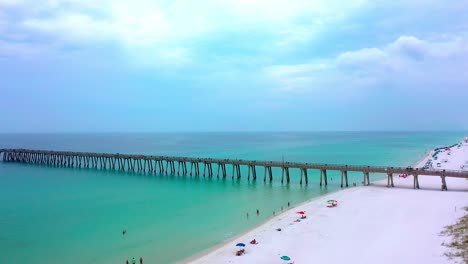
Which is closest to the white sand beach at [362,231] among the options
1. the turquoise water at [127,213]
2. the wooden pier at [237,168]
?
the wooden pier at [237,168]

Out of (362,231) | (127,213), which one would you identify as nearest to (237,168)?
(127,213)

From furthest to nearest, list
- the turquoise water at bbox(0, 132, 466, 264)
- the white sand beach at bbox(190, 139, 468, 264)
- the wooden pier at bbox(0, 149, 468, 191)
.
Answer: the wooden pier at bbox(0, 149, 468, 191) < the turquoise water at bbox(0, 132, 466, 264) < the white sand beach at bbox(190, 139, 468, 264)

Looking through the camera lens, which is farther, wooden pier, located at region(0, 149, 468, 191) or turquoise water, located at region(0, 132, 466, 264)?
wooden pier, located at region(0, 149, 468, 191)

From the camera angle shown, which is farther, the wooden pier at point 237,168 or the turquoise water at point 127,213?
the wooden pier at point 237,168

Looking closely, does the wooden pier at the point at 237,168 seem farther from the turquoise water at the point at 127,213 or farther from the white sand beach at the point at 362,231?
the white sand beach at the point at 362,231

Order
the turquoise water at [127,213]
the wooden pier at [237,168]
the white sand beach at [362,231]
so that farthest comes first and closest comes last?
the wooden pier at [237,168] → the turquoise water at [127,213] → the white sand beach at [362,231]

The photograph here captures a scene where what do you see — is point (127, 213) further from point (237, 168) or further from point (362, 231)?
point (237, 168)

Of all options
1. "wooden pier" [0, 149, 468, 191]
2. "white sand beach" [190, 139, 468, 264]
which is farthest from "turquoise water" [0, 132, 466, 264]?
"white sand beach" [190, 139, 468, 264]

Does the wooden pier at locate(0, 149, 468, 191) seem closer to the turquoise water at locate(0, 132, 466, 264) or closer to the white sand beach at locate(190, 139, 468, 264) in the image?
the turquoise water at locate(0, 132, 466, 264)

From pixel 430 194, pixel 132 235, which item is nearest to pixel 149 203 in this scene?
pixel 132 235
